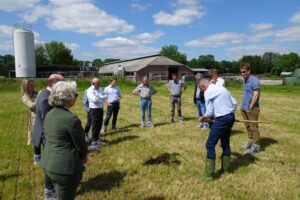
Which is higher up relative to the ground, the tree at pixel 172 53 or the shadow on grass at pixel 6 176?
the tree at pixel 172 53

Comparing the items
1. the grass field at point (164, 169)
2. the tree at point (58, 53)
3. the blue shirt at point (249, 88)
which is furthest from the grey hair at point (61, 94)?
the tree at point (58, 53)

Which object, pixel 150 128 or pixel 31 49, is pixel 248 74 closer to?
pixel 150 128

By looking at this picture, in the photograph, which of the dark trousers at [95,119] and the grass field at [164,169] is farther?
the dark trousers at [95,119]

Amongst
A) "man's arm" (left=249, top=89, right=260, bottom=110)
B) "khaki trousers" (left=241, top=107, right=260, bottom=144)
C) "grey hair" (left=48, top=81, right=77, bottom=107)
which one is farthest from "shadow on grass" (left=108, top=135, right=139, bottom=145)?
"grey hair" (left=48, top=81, right=77, bottom=107)

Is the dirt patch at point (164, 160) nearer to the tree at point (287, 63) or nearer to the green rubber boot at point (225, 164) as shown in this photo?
the green rubber boot at point (225, 164)

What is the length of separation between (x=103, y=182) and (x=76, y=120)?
275 cm

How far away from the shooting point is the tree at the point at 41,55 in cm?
9319

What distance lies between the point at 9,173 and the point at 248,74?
5928 mm

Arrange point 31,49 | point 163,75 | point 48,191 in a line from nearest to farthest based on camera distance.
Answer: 1. point 48,191
2. point 31,49
3. point 163,75

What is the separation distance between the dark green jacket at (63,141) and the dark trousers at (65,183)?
7 centimetres

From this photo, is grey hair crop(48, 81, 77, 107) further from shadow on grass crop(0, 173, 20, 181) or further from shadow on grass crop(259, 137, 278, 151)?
shadow on grass crop(259, 137, 278, 151)

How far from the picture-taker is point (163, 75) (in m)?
62.4

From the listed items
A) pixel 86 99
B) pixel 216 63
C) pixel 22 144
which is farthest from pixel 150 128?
pixel 216 63

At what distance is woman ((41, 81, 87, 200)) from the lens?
3.35 m
